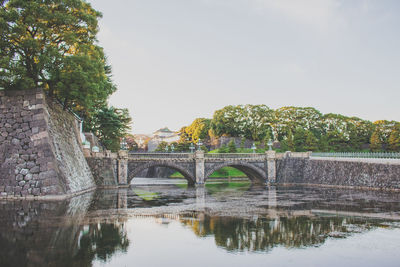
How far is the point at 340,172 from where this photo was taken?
123ft

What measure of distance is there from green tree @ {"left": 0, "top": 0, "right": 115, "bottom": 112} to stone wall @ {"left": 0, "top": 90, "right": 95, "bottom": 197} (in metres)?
1.82

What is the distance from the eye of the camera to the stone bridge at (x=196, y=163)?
42.8 meters

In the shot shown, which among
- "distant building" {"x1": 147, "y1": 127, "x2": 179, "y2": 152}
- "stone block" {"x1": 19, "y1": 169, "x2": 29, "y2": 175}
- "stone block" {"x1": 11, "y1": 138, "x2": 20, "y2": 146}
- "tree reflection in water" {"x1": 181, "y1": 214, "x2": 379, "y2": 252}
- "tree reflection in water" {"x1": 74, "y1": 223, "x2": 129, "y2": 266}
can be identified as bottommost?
"tree reflection in water" {"x1": 181, "y1": 214, "x2": 379, "y2": 252}

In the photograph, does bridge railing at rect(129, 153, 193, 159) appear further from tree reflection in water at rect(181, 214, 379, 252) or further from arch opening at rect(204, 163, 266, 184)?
tree reflection in water at rect(181, 214, 379, 252)

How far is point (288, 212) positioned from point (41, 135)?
59.1 feet

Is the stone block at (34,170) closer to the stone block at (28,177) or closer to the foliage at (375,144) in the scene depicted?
the stone block at (28,177)

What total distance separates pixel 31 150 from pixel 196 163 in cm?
2583

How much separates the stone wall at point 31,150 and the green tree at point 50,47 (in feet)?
5.97

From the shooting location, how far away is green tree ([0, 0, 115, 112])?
23.8 meters

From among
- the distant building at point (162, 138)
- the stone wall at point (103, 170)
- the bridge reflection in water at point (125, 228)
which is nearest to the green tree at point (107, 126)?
the stone wall at point (103, 170)

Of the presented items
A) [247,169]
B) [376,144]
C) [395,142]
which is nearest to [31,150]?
[247,169]

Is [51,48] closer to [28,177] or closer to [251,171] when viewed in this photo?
[28,177]

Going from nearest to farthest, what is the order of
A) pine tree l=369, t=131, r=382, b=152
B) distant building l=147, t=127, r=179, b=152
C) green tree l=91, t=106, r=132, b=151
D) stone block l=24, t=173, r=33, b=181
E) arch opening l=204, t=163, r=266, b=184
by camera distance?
stone block l=24, t=173, r=33, b=181
arch opening l=204, t=163, r=266, b=184
green tree l=91, t=106, r=132, b=151
pine tree l=369, t=131, r=382, b=152
distant building l=147, t=127, r=179, b=152

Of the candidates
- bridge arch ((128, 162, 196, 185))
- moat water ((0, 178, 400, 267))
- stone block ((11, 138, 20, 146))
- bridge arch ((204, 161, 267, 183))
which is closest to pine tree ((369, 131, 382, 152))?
bridge arch ((204, 161, 267, 183))
